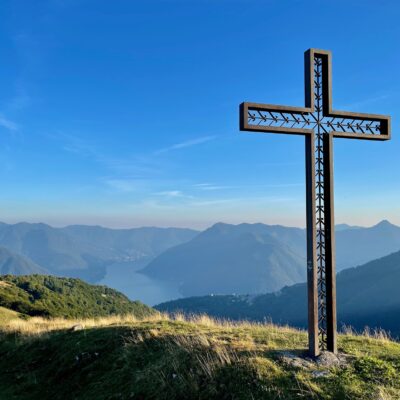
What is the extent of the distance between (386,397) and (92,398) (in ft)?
17.8

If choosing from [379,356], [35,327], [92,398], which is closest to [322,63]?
[379,356]

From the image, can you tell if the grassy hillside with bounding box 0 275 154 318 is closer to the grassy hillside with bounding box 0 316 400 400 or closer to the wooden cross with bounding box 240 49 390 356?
the grassy hillside with bounding box 0 316 400 400

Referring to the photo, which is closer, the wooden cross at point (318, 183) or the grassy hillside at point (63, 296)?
the wooden cross at point (318, 183)

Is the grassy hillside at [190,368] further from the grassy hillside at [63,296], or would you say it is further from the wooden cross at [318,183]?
the grassy hillside at [63,296]

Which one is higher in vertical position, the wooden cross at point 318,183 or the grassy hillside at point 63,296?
the wooden cross at point 318,183

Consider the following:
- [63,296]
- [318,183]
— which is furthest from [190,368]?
[63,296]

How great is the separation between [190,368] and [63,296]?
79.4 m

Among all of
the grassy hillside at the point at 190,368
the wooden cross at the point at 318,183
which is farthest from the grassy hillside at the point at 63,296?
the wooden cross at the point at 318,183

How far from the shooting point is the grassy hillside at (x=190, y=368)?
6.39 metres

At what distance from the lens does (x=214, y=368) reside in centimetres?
704

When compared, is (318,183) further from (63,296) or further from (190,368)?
(63,296)

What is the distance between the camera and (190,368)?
289 inches

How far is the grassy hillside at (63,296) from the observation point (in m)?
60.2

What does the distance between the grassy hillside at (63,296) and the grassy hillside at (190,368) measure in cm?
4435
